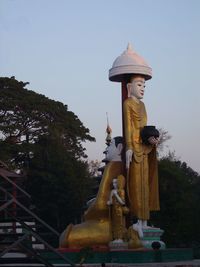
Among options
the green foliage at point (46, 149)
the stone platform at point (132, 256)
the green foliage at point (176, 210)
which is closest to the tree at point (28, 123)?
the green foliage at point (46, 149)

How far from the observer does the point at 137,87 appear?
17.4m

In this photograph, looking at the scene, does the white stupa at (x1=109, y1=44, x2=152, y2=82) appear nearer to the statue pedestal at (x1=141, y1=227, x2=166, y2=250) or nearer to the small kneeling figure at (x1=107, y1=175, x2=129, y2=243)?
the small kneeling figure at (x1=107, y1=175, x2=129, y2=243)

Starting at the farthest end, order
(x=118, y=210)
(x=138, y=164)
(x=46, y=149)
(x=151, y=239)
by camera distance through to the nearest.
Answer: (x=46, y=149), (x=138, y=164), (x=118, y=210), (x=151, y=239)

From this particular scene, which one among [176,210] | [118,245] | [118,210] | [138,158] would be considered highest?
[138,158]

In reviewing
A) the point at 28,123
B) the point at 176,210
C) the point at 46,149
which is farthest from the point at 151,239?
the point at 28,123

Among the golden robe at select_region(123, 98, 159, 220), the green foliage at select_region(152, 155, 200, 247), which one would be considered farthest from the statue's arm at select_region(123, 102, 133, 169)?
the green foliage at select_region(152, 155, 200, 247)

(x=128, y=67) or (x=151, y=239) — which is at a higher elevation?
(x=128, y=67)

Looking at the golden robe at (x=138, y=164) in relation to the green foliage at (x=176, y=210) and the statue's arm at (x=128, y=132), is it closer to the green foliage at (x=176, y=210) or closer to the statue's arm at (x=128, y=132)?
the statue's arm at (x=128, y=132)

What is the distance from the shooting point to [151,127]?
1712 centimetres

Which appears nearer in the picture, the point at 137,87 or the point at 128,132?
the point at 128,132

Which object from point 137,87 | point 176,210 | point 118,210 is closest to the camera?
point 118,210

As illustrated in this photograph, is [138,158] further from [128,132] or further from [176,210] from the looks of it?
[176,210]

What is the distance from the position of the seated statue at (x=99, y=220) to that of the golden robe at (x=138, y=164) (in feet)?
2.01

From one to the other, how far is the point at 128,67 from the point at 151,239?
4.92 m
